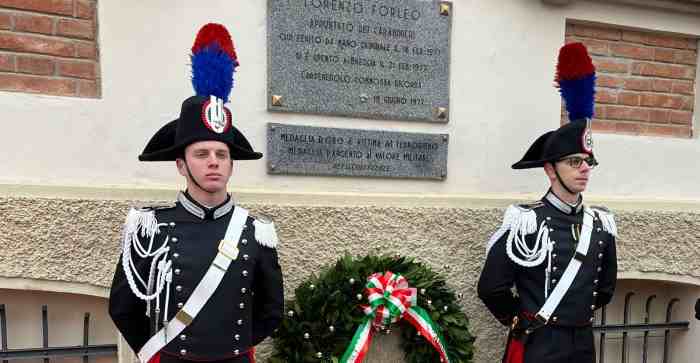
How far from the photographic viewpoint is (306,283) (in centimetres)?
267

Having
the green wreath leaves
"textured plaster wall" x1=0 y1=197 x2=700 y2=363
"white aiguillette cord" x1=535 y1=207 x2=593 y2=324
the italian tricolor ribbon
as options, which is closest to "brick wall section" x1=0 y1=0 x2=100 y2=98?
"textured plaster wall" x1=0 y1=197 x2=700 y2=363

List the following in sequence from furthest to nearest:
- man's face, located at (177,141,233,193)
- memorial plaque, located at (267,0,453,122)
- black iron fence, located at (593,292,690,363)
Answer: black iron fence, located at (593,292,690,363), memorial plaque, located at (267,0,453,122), man's face, located at (177,141,233,193)

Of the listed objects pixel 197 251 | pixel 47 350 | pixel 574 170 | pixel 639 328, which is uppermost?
pixel 574 170

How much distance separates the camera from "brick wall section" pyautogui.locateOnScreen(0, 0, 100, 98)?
Result: 7.84 feet

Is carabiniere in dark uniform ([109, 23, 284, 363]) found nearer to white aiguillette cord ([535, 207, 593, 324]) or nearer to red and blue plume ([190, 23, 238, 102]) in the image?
red and blue plume ([190, 23, 238, 102])

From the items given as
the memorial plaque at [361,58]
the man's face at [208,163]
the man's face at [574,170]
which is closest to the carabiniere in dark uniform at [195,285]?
the man's face at [208,163]

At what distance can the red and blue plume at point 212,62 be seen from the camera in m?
1.92

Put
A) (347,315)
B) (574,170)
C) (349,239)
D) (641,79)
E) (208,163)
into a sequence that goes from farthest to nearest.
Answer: (641,79) → (349,239) → (347,315) → (574,170) → (208,163)

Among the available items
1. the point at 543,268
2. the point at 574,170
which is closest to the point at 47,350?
the point at 543,268

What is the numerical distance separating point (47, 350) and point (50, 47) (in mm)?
1563

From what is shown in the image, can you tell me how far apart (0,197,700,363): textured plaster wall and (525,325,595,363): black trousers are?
0.63m

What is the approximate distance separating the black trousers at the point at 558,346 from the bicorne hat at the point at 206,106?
1.74 m

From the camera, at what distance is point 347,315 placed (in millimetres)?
2576

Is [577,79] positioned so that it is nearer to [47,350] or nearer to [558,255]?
[558,255]
